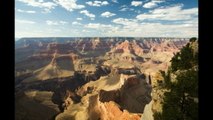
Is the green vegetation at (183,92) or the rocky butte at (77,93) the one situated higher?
the green vegetation at (183,92)

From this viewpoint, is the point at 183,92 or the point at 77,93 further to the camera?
the point at 77,93

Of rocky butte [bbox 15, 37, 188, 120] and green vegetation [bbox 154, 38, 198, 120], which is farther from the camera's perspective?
rocky butte [bbox 15, 37, 188, 120]

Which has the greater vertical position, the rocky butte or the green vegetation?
the green vegetation

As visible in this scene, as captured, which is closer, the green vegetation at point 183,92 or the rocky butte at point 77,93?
the green vegetation at point 183,92

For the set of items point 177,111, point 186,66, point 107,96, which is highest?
point 186,66

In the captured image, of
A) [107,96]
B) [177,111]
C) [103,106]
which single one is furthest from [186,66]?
[107,96]

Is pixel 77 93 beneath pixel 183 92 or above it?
beneath
